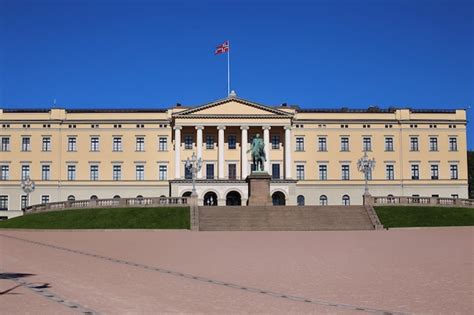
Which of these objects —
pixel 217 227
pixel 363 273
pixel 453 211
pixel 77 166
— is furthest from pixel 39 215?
pixel 363 273

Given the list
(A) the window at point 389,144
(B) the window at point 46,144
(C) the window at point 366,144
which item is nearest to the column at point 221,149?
(C) the window at point 366,144

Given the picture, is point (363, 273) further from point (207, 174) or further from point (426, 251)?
point (207, 174)

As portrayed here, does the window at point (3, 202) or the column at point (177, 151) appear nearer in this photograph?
the column at point (177, 151)

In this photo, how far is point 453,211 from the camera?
6091 centimetres

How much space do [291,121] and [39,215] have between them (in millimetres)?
39655

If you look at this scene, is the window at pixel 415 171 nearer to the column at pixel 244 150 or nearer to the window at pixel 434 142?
the window at pixel 434 142

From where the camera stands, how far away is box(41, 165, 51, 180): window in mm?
91688

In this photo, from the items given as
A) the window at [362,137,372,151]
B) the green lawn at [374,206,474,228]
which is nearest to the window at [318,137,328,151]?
the window at [362,137,372,151]

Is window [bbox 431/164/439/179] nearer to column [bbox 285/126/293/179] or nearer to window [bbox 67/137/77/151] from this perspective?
column [bbox 285/126/293/179]

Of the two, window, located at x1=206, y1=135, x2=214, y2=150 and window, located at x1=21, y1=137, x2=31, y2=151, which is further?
window, located at x1=206, y1=135, x2=214, y2=150

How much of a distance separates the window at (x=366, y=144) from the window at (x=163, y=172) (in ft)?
87.9

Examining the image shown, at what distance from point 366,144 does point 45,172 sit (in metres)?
43.2

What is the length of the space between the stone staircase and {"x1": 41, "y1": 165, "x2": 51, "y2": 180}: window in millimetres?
38469

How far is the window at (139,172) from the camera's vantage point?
92.1 metres
